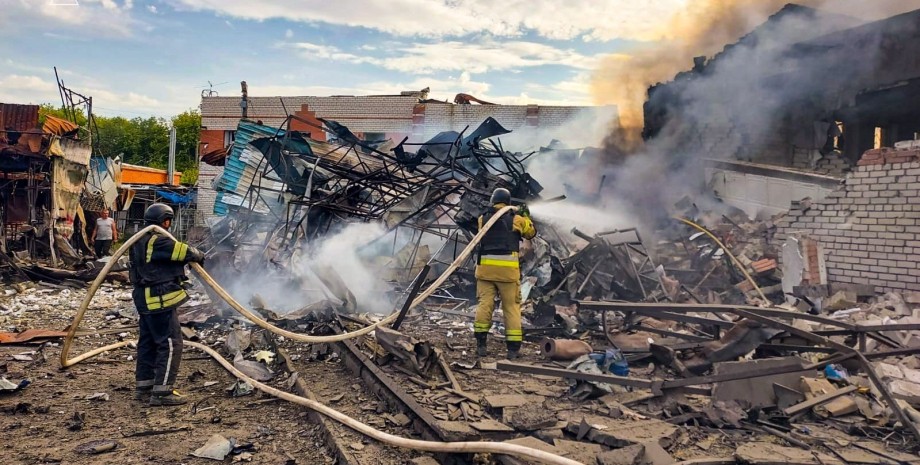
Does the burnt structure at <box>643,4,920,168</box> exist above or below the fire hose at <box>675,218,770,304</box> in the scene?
above

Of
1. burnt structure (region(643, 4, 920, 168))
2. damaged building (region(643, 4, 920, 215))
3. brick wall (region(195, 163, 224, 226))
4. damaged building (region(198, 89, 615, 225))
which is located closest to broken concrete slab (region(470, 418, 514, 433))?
damaged building (region(643, 4, 920, 215))

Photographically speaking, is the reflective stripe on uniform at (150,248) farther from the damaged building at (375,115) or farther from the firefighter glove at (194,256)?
the damaged building at (375,115)

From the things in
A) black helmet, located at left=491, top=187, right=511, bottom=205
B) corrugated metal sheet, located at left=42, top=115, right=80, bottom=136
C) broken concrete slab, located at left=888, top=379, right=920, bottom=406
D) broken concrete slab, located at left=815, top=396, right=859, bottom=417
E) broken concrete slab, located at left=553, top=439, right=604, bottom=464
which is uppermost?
corrugated metal sheet, located at left=42, top=115, right=80, bottom=136

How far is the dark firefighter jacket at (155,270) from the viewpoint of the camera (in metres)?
5.13

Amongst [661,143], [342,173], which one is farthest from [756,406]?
[661,143]

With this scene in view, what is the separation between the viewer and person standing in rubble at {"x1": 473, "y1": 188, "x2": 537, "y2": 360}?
6219mm

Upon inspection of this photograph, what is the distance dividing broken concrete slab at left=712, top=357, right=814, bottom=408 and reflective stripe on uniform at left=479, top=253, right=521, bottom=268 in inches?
92.6

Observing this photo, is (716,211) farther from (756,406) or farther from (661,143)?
(756,406)

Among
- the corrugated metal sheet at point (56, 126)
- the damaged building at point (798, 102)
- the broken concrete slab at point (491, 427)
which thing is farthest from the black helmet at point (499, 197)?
the corrugated metal sheet at point (56, 126)

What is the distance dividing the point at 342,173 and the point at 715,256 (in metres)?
6.55

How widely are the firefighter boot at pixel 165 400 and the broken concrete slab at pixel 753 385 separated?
14.6ft

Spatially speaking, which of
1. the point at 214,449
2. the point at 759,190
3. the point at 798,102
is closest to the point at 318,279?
the point at 214,449

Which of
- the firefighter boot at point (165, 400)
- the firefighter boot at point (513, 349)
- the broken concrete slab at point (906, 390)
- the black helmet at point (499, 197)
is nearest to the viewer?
the broken concrete slab at point (906, 390)

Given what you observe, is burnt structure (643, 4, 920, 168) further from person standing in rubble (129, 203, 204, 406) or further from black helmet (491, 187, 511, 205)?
person standing in rubble (129, 203, 204, 406)
